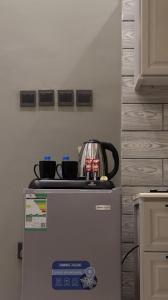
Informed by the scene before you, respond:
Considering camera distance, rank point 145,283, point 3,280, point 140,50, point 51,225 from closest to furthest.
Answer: point 145,283
point 51,225
point 140,50
point 3,280

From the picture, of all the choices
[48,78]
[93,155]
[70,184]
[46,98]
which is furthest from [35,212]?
[48,78]

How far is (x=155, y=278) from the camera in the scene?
225 cm

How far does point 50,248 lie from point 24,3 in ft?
5.28

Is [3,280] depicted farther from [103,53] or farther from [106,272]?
[103,53]

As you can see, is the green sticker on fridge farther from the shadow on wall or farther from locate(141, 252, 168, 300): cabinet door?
the shadow on wall

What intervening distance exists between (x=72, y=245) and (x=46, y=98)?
108 cm

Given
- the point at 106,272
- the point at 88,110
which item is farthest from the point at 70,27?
the point at 106,272

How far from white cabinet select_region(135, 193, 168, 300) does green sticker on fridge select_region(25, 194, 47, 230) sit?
0.45 metres

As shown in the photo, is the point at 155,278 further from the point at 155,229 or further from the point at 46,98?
the point at 46,98

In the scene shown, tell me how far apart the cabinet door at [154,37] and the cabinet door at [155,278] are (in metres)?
0.95

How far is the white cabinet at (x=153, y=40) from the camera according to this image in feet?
8.63

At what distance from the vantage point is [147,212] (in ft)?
7.46

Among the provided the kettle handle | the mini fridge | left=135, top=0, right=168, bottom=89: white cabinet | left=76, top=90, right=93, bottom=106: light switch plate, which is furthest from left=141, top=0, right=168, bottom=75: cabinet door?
the mini fridge

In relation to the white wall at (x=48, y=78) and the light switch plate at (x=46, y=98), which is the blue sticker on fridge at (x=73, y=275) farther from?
the light switch plate at (x=46, y=98)
